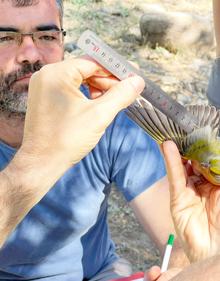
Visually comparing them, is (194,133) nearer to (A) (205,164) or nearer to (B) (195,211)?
(A) (205,164)

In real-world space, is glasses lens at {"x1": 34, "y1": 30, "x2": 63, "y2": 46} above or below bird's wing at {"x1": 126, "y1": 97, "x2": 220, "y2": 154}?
above

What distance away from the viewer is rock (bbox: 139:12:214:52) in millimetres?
5605

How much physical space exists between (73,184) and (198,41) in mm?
3966

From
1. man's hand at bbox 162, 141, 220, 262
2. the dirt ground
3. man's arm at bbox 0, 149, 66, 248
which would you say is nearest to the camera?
man's arm at bbox 0, 149, 66, 248

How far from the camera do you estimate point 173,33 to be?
562 centimetres

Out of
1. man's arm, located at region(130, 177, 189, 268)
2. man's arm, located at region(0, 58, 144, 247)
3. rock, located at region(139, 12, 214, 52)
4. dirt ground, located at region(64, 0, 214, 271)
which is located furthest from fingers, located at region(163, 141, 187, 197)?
rock, located at region(139, 12, 214, 52)

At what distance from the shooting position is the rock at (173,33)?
221 inches

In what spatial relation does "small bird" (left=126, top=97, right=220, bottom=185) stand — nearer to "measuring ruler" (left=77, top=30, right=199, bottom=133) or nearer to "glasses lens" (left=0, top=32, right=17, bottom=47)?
"measuring ruler" (left=77, top=30, right=199, bottom=133)

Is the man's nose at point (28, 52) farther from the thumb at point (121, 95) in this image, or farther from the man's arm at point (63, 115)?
the thumb at point (121, 95)

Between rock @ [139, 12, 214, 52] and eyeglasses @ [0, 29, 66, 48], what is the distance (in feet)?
12.1

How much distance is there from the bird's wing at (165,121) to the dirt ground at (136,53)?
1.86 m

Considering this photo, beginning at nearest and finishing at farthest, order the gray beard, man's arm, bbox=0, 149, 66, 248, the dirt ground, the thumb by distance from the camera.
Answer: the thumb, man's arm, bbox=0, 149, 66, 248, the gray beard, the dirt ground

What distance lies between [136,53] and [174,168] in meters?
4.10

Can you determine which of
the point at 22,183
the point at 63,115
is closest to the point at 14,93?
the point at 22,183
